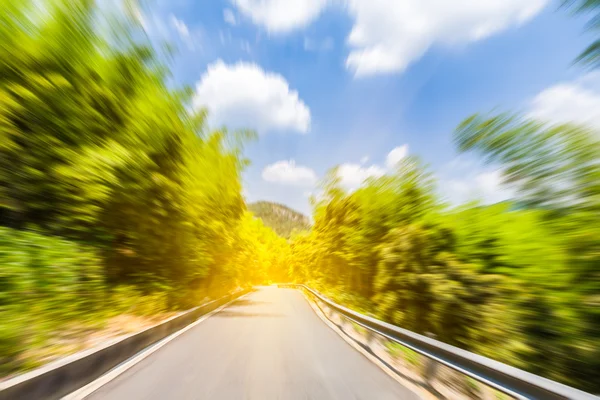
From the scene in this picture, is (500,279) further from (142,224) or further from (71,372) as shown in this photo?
(142,224)

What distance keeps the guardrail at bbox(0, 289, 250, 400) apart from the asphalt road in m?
0.32

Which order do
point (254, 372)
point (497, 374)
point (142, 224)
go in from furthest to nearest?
1. point (142, 224)
2. point (254, 372)
3. point (497, 374)

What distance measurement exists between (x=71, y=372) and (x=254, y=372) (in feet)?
7.36

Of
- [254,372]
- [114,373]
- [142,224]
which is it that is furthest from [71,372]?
[142,224]

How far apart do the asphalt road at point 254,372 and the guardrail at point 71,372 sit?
322 mm

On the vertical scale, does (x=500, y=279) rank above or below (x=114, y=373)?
above

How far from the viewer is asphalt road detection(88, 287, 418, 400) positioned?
3693mm

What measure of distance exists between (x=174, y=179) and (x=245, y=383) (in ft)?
21.5

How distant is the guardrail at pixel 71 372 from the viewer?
9.10ft

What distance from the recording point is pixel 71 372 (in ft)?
11.4

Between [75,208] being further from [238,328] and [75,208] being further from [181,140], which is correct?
[238,328]

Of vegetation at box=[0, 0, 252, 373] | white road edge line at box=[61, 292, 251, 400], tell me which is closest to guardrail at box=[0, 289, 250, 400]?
white road edge line at box=[61, 292, 251, 400]

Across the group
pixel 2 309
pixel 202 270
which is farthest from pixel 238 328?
pixel 202 270

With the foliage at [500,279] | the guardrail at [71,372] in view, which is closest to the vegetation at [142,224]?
the foliage at [500,279]
